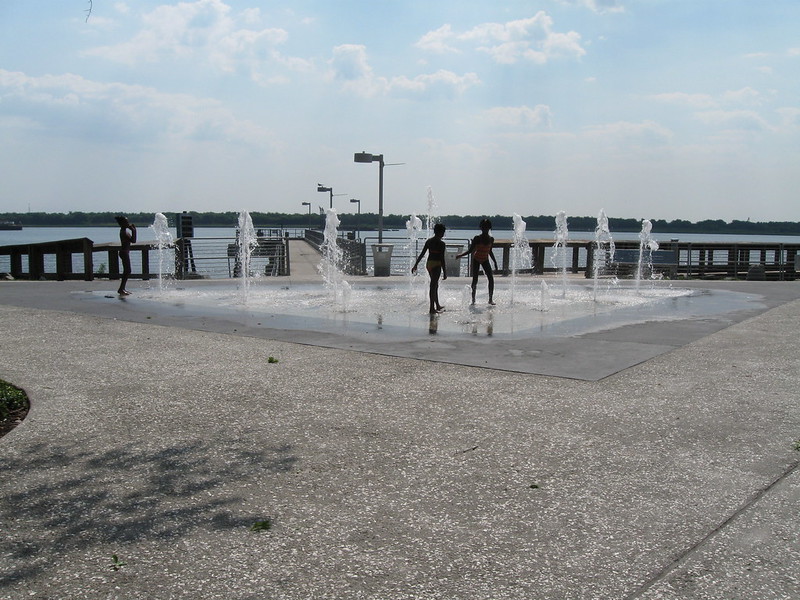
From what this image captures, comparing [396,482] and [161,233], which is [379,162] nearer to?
[161,233]

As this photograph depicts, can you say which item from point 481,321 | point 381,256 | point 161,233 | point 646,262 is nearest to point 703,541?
point 481,321

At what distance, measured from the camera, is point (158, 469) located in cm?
461

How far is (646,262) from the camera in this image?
79.4 ft

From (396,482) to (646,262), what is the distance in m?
21.5

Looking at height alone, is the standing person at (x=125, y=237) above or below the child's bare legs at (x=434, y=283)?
above

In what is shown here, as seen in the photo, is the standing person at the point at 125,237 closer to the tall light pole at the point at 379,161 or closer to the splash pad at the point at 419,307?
the splash pad at the point at 419,307

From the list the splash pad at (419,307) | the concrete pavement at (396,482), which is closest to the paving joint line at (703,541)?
the concrete pavement at (396,482)

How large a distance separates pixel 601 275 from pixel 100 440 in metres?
22.6

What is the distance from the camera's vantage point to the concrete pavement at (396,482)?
329cm

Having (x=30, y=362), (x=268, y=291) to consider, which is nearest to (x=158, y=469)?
(x=30, y=362)

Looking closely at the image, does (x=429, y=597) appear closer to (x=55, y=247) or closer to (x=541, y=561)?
(x=541, y=561)

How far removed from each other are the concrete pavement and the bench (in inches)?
671

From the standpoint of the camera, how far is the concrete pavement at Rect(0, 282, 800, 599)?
3289 millimetres

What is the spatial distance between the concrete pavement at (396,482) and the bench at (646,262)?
17.0 metres
